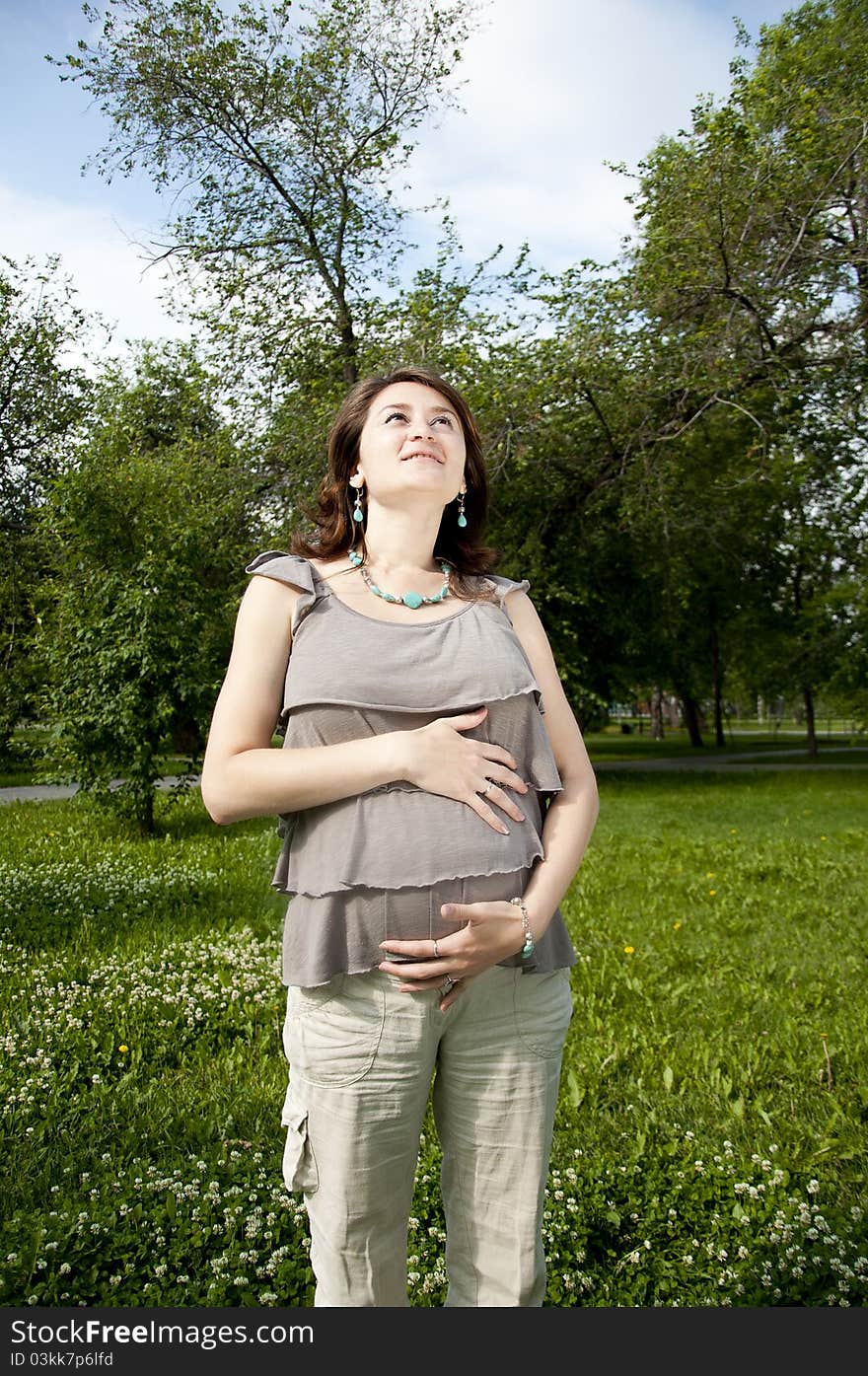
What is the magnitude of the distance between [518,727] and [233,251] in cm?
1796

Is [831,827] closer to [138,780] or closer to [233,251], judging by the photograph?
[138,780]

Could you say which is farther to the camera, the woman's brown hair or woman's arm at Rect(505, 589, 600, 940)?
the woman's brown hair

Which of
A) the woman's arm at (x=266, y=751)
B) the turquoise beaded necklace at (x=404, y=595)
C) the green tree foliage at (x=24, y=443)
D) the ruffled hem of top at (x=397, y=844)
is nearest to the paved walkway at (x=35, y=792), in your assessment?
the green tree foliage at (x=24, y=443)

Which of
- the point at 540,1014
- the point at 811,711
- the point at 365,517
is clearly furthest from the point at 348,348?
the point at 811,711

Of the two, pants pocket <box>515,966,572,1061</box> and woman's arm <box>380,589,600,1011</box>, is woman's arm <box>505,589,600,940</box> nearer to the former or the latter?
woman's arm <box>380,589,600,1011</box>

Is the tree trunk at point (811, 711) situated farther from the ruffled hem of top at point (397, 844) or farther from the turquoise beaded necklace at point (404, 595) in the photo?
the ruffled hem of top at point (397, 844)

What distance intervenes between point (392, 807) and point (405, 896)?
16 cm

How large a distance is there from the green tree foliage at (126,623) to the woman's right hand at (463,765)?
A: 30.4 feet

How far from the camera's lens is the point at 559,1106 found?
409 centimetres

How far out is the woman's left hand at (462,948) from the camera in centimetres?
171

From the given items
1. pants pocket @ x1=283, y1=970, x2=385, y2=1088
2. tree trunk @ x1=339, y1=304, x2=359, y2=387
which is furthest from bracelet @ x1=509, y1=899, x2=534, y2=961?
tree trunk @ x1=339, y1=304, x2=359, y2=387

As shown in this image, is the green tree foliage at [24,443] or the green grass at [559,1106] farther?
the green tree foliage at [24,443]

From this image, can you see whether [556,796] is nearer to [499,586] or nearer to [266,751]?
[499,586]

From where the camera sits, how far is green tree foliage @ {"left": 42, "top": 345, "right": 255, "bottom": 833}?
10.8 meters
